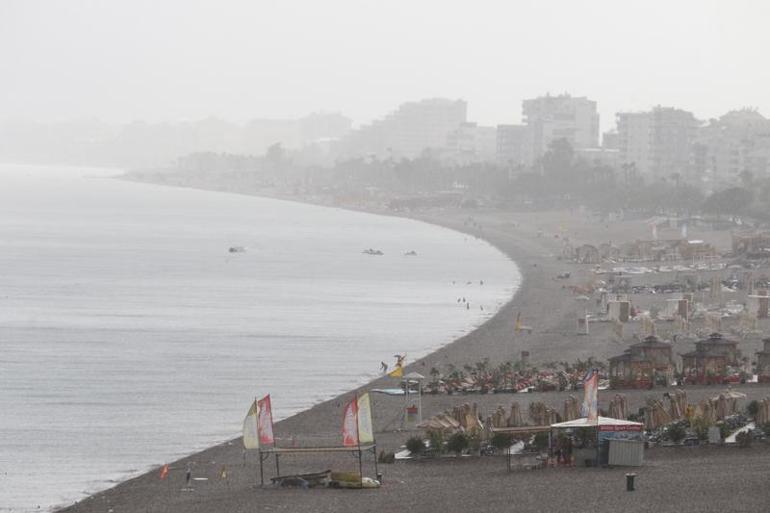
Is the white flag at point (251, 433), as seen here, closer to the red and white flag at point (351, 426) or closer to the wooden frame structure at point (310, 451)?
the wooden frame structure at point (310, 451)

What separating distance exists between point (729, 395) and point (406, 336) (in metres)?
16.4

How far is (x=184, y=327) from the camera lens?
139 ft

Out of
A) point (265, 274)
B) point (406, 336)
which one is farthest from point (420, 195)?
point (406, 336)

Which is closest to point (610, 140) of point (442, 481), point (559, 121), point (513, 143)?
point (559, 121)

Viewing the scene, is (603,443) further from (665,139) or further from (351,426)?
(665,139)

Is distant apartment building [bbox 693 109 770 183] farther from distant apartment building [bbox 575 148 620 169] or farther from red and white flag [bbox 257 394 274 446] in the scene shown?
red and white flag [bbox 257 394 274 446]

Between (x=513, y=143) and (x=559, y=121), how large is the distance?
607cm

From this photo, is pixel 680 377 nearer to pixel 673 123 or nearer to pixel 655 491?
pixel 655 491

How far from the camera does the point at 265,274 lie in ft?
210

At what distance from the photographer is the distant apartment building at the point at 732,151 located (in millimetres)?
Result: 113375

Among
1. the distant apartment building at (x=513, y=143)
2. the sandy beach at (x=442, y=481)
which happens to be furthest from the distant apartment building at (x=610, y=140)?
the sandy beach at (x=442, y=481)

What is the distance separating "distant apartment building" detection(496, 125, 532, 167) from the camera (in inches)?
6294

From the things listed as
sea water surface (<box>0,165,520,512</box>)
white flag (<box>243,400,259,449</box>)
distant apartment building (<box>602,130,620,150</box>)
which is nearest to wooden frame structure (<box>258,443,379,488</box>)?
white flag (<box>243,400,259,449</box>)

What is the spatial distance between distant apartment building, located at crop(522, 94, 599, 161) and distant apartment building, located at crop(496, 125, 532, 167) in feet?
3.06
